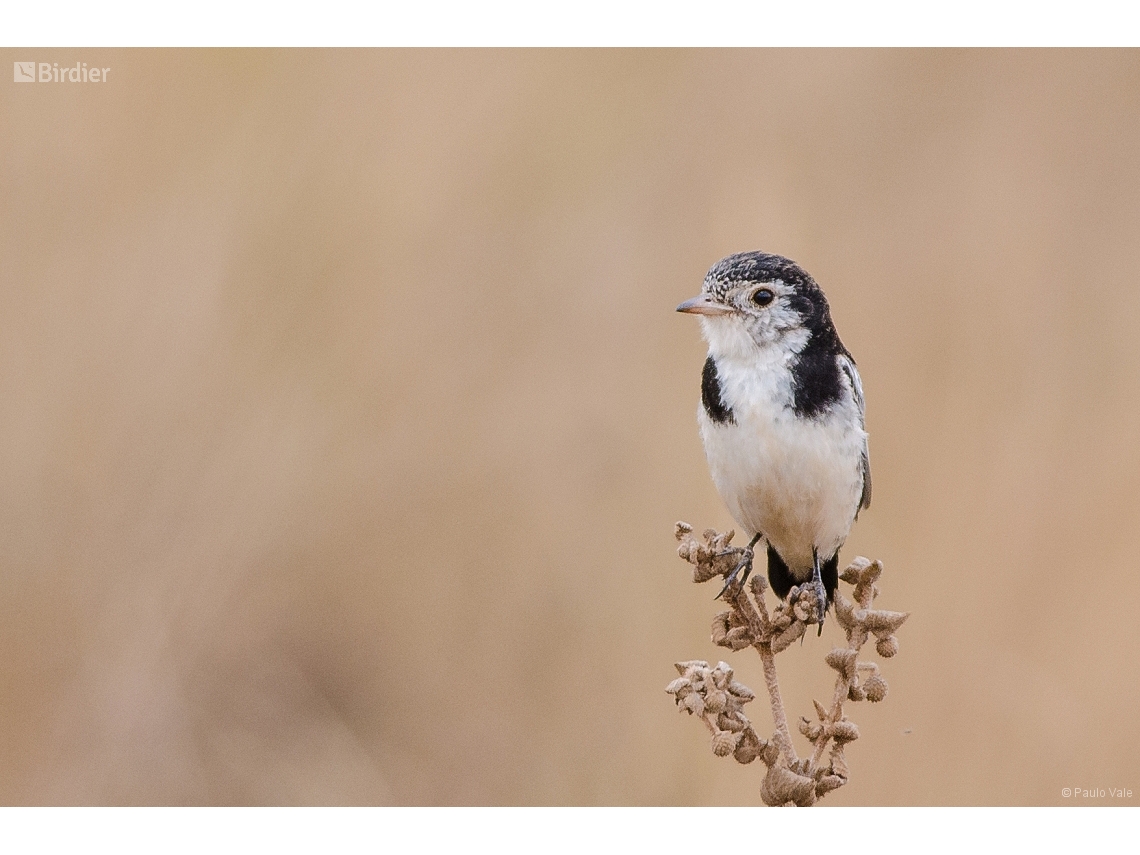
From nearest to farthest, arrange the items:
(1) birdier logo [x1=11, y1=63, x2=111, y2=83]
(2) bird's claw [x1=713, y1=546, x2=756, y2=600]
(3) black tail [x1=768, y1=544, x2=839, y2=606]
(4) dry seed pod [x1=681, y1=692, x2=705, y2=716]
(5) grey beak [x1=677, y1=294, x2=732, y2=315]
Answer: (4) dry seed pod [x1=681, y1=692, x2=705, y2=716] < (2) bird's claw [x1=713, y1=546, x2=756, y2=600] < (5) grey beak [x1=677, y1=294, x2=732, y2=315] < (3) black tail [x1=768, y1=544, x2=839, y2=606] < (1) birdier logo [x1=11, y1=63, x2=111, y2=83]

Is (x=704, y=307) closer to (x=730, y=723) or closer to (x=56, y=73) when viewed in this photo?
(x=730, y=723)

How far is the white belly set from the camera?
2766mm

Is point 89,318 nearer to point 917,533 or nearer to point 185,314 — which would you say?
point 185,314

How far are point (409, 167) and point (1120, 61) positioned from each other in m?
2.44

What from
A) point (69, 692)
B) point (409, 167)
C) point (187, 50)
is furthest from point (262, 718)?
point (187, 50)

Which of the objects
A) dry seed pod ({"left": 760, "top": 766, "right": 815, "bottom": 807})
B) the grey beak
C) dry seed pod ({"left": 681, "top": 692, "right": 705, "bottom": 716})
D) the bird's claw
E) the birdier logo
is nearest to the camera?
dry seed pod ({"left": 760, "top": 766, "right": 815, "bottom": 807})

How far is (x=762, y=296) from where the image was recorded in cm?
284

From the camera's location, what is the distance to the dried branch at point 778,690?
6.35ft

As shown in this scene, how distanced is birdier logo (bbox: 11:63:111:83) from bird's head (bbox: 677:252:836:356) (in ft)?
7.29

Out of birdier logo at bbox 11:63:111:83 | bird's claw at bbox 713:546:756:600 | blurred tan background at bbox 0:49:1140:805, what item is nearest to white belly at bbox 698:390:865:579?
bird's claw at bbox 713:546:756:600

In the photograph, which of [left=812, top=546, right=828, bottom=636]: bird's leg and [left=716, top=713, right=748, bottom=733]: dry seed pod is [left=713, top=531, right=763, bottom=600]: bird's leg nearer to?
[left=812, top=546, right=828, bottom=636]: bird's leg

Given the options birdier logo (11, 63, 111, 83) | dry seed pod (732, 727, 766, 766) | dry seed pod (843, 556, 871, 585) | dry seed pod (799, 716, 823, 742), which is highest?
birdier logo (11, 63, 111, 83)

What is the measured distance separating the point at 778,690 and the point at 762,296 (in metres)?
1.13

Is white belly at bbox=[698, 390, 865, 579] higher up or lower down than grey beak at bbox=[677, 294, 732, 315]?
lower down
